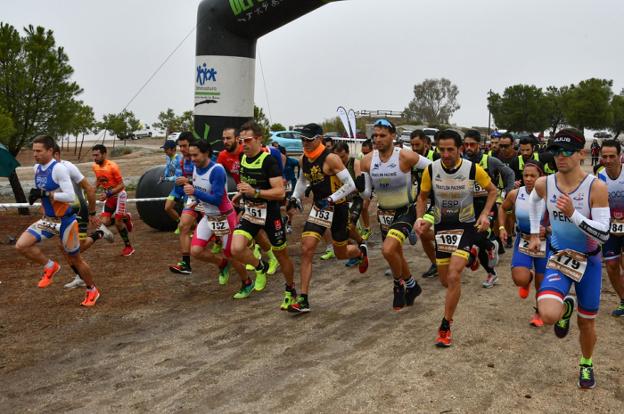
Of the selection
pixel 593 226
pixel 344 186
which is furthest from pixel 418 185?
pixel 593 226

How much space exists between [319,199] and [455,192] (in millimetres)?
1821

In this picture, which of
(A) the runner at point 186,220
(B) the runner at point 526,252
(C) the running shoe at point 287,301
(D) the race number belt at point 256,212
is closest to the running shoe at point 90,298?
(A) the runner at point 186,220

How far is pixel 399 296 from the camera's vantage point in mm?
7023

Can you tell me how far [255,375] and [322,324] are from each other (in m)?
1.56

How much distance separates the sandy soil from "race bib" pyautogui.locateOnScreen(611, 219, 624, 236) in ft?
3.25

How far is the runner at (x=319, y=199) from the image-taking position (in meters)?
7.03

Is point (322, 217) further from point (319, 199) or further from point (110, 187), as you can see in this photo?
point (110, 187)

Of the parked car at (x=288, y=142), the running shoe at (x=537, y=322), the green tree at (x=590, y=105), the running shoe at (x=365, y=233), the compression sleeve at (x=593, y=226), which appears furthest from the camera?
the green tree at (x=590, y=105)

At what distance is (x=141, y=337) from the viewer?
6367 mm

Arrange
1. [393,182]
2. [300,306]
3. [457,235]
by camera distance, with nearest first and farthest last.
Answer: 1. [457,235]
2. [300,306]
3. [393,182]

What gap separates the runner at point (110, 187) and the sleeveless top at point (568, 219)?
7.36 metres

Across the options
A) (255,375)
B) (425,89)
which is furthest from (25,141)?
(425,89)

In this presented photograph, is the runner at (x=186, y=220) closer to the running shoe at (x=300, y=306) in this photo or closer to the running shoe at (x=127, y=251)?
the running shoe at (x=127, y=251)

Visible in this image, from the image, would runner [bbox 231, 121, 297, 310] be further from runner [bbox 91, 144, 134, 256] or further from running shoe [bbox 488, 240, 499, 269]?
runner [bbox 91, 144, 134, 256]
